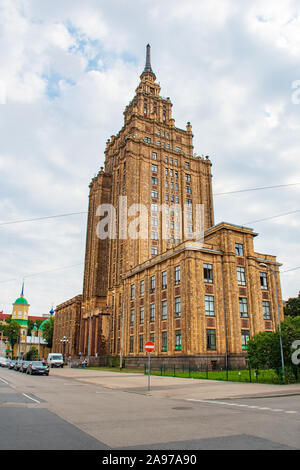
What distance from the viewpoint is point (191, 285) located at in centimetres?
4278

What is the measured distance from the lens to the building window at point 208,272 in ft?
147

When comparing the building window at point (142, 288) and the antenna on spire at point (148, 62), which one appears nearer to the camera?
the building window at point (142, 288)

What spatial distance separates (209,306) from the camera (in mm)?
43906

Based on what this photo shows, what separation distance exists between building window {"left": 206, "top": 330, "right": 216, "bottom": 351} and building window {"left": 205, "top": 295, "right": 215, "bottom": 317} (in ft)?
6.81

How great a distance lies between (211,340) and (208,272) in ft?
27.9

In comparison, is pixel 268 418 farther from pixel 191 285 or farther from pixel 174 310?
pixel 174 310

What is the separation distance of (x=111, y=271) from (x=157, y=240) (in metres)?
12.8

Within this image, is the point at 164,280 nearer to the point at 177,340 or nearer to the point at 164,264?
the point at 164,264

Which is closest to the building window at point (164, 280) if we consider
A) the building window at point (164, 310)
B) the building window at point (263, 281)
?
the building window at point (164, 310)

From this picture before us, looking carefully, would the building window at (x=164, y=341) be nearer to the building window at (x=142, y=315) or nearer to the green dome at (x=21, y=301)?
the building window at (x=142, y=315)

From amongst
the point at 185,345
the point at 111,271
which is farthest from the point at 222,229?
the point at 111,271

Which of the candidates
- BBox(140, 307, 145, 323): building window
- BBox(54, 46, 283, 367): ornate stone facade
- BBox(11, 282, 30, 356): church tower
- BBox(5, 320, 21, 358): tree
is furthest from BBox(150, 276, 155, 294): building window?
BBox(11, 282, 30, 356): church tower

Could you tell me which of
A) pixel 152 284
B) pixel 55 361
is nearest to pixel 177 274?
pixel 152 284

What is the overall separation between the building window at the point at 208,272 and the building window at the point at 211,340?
6.41 m
